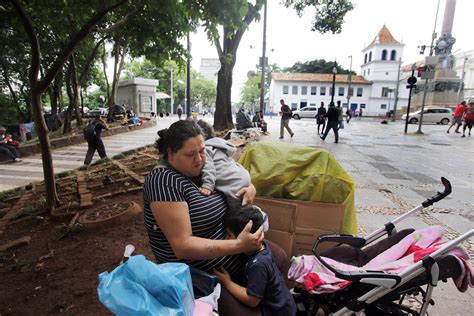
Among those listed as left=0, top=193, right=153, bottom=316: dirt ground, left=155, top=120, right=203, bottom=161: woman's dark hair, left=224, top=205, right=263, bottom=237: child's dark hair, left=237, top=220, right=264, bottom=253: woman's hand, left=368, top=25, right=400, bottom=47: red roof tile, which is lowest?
left=0, top=193, right=153, bottom=316: dirt ground

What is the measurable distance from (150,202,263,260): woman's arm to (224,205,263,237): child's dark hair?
5.1 inches

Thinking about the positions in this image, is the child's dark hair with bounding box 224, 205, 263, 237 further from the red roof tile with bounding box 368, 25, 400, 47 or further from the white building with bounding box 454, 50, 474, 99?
the white building with bounding box 454, 50, 474, 99

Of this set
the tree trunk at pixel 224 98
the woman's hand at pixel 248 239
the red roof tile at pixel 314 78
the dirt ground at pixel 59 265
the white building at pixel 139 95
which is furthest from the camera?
the red roof tile at pixel 314 78

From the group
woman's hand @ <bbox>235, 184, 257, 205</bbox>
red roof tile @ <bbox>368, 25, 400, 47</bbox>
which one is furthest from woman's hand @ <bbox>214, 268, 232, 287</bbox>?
red roof tile @ <bbox>368, 25, 400, 47</bbox>

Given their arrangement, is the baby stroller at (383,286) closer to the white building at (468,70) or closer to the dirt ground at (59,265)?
the dirt ground at (59,265)

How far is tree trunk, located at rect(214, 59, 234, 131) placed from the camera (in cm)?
1314

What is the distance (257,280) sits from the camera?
1.66 meters

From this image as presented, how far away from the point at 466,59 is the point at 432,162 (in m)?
61.5

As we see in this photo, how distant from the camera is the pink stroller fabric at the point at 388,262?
1.82m

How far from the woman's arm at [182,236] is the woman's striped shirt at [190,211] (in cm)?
4

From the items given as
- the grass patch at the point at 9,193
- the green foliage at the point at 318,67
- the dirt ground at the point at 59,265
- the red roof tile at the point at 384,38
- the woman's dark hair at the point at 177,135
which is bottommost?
the grass patch at the point at 9,193

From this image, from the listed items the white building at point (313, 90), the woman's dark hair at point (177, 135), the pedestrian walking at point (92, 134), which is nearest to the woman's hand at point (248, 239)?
the woman's dark hair at point (177, 135)

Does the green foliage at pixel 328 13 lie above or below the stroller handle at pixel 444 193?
above

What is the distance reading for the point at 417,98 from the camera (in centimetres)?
3319
